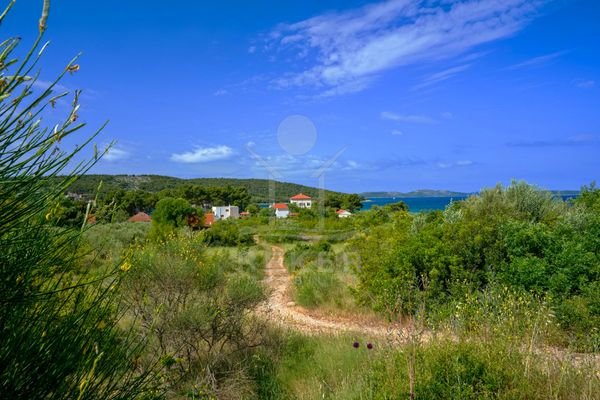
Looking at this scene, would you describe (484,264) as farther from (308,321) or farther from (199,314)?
(199,314)

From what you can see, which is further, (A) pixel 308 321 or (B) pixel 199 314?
(A) pixel 308 321

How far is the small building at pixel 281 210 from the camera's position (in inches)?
1340

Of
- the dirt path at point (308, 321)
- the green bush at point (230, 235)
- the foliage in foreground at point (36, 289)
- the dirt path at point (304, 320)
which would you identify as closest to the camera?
the foliage in foreground at point (36, 289)

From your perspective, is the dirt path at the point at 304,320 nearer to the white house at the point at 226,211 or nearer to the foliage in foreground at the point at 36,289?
the foliage in foreground at the point at 36,289

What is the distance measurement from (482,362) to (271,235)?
80.9 ft

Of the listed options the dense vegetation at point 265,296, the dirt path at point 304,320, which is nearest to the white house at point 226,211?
the dirt path at point 304,320

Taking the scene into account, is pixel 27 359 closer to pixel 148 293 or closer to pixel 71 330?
pixel 71 330

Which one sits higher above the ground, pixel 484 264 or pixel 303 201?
pixel 303 201

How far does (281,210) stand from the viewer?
118 ft

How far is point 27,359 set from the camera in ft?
4.87

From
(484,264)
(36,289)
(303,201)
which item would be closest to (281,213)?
(303,201)

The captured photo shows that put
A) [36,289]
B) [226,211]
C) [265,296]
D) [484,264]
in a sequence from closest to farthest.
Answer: [36,289] < [265,296] < [484,264] < [226,211]

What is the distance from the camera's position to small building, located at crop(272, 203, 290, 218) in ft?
112

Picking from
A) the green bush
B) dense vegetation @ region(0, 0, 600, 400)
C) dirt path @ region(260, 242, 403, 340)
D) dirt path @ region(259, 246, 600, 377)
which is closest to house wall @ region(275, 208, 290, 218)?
the green bush
